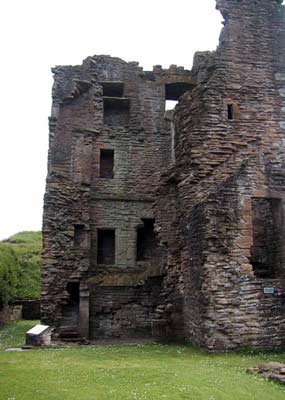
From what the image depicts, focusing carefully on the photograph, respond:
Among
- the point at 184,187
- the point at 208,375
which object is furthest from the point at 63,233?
the point at 208,375

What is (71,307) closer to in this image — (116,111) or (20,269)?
(116,111)

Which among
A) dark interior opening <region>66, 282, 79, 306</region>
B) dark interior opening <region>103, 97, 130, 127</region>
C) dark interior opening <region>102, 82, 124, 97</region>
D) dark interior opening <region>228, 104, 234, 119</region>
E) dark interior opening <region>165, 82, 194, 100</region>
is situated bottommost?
dark interior opening <region>66, 282, 79, 306</region>

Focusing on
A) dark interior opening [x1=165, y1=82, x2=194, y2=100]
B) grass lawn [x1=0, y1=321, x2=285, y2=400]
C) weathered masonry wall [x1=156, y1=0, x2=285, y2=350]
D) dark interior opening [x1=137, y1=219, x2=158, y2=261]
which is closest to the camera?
grass lawn [x1=0, y1=321, x2=285, y2=400]

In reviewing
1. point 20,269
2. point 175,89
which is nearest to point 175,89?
point 175,89

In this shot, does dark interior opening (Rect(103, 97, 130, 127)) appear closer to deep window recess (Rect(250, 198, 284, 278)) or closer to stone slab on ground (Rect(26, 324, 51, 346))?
deep window recess (Rect(250, 198, 284, 278))

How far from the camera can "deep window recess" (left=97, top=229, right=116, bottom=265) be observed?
22.4m

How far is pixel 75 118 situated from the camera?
2280 centimetres

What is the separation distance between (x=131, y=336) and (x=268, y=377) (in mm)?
10326

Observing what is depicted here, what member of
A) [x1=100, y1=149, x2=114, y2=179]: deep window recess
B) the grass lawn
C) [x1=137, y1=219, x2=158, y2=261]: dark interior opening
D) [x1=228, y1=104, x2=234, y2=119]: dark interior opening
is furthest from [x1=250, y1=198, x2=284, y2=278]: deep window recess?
[x1=100, y1=149, x2=114, y2=179]: deep window recess

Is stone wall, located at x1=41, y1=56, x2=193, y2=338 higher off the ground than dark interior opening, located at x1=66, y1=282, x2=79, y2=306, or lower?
higher

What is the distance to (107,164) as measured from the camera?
2350 cm

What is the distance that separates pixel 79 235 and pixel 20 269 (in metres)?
9.52

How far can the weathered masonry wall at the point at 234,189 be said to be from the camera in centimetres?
1327

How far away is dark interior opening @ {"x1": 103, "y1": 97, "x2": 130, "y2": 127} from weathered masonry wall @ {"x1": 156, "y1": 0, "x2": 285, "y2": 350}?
773 centimetres
